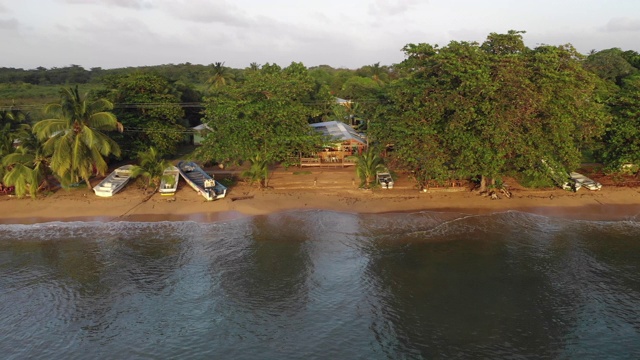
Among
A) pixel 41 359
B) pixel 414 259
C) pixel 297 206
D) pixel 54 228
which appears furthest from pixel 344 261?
pixel 54 228

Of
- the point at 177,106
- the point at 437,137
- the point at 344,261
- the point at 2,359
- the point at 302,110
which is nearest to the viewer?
the point at 2,359

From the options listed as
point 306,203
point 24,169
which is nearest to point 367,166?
point 306,203

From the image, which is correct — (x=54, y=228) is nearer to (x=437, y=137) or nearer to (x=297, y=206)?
(x=297, y=206)

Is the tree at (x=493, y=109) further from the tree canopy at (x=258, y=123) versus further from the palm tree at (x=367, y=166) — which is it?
the tree canopy at (x=258, y=123)

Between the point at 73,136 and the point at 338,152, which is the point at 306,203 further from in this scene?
the point at 73,136

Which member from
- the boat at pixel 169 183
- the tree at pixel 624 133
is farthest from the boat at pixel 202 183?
the tree at pixel 624 133

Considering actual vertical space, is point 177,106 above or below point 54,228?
above
